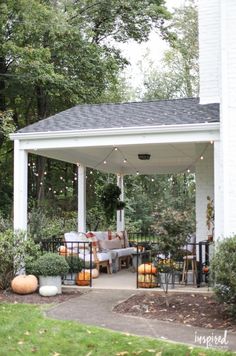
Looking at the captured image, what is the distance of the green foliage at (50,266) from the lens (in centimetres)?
938

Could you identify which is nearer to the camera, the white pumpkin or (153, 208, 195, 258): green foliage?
(153, 208, 195, 258): green foliage

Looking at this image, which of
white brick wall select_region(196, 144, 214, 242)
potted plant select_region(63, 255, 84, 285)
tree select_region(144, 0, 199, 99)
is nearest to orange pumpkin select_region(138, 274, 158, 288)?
potted plant select_region(63, 255, 84, 285)

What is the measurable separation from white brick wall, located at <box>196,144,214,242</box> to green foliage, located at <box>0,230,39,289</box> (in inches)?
148

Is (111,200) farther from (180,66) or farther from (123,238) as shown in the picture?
(180,66)

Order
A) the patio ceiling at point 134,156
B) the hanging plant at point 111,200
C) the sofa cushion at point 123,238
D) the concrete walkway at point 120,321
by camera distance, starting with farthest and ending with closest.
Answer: the hanging plant at point 111,200, the sofa cushion at point 123,238, the patio ceiling at point 134,156, the concrete walkway at point 120,321

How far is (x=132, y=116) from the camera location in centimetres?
1120

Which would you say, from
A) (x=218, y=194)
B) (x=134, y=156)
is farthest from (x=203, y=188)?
(x=134, y=156)

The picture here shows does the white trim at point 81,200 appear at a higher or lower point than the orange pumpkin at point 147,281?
higher

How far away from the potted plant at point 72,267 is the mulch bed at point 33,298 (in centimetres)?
97

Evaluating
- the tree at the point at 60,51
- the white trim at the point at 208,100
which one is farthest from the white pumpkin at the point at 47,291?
the tree at the point at 60,51

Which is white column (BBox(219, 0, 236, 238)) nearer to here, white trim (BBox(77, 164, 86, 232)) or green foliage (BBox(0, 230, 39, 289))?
green foliage (BBox(0, 230, 39, 289))

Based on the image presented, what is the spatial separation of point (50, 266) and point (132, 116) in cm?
388

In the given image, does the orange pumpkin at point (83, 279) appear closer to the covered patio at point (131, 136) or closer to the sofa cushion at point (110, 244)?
the covered patio at point (131, 136)

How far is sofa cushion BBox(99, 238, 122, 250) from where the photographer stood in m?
13.2
